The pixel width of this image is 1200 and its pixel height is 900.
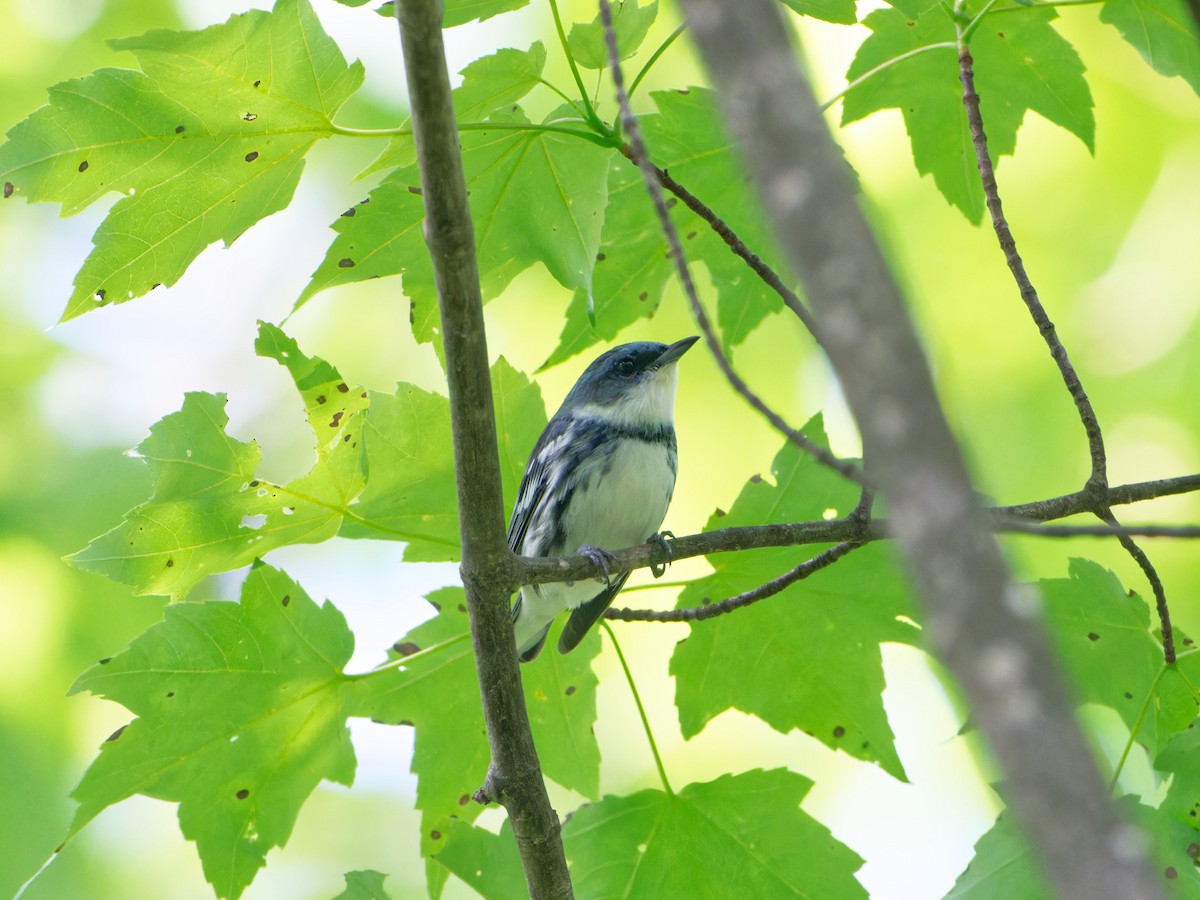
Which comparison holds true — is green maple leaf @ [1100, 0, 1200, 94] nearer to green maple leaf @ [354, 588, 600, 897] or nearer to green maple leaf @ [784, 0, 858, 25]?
green maple leaf @ [784, 0, 858, 25]

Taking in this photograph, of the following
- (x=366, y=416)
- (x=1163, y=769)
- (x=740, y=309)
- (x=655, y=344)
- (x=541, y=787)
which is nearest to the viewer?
(x=1163, y=769)

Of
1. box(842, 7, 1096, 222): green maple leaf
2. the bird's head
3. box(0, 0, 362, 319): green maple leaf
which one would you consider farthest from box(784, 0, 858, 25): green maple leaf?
the bird's head

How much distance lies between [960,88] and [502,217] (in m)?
1.19

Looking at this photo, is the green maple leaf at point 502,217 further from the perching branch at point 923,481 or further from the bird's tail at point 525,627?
the perching branch at point 923,481

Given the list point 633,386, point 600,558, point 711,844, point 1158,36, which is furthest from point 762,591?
point 1158,36

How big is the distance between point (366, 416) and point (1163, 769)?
1758 millimetres

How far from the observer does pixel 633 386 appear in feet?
12.2

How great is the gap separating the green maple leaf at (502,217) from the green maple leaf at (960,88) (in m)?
0.81

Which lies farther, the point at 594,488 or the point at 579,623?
the point at 594,488

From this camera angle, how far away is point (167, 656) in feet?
7.66

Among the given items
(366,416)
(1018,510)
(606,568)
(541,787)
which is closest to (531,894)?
(541,787)

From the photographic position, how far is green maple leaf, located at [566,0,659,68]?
2.12m

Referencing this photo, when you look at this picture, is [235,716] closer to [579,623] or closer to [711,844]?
[579,623]

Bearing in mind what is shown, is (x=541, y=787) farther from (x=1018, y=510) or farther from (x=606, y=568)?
(x=1018, y=510)
